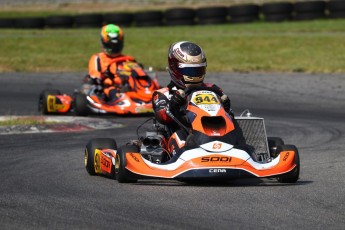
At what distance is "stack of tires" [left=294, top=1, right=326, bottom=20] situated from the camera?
3077cm

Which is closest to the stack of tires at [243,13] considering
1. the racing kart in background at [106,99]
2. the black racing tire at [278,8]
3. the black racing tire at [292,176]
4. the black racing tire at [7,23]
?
the black racing tire at [278,8]

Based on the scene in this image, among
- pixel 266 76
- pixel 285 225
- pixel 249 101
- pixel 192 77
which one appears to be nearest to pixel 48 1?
pixel 266 76

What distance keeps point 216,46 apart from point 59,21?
8.42 m

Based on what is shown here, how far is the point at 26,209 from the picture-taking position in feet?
22.8

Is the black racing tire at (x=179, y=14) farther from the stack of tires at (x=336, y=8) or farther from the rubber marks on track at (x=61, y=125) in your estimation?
the rubber marks on track at (x=61, y=125)

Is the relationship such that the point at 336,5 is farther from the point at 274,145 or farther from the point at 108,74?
the point at 274,145

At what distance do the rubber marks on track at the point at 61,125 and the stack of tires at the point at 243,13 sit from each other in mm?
17753

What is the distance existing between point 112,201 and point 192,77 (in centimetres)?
209

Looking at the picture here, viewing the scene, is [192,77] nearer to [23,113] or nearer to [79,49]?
[23,113]

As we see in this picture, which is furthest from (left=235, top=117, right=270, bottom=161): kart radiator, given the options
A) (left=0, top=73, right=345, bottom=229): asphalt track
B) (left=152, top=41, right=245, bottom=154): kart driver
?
(left=0, top=73, right=345, bottom=229): asphalt track

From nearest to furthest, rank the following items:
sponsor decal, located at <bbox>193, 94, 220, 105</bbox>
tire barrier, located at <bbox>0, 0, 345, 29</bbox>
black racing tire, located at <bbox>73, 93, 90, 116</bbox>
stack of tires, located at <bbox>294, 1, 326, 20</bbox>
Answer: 1. sponsor decal, located at <bbox>193, 94, 220, 105</bbox>
2. black racing tire, located at <bbox>73, 93, 90, 116</bbox>
3. stack of tires, located at <bbox>294, 1, 326, 20</bbox>
4. tire barrier, located at <bbox>0, 0, 345, 29</bbox>

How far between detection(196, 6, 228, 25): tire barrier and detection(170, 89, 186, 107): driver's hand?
76.3 ft

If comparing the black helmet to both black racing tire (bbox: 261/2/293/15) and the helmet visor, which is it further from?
black racing tire (bbox: 261/2/293/15)

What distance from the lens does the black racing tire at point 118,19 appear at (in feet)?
105
